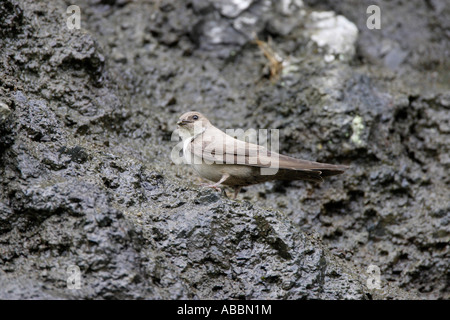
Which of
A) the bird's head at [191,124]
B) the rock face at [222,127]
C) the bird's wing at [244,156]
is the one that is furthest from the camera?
the bird's head at [191,124]

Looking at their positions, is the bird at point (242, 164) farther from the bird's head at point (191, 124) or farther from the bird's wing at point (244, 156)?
the bird's head at point (191, 124)

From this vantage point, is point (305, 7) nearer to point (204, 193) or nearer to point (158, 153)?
point (158, 153)

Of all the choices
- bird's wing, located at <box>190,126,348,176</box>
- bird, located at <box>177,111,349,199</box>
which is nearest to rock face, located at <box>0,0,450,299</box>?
bird, located at <box>177,111,349,199</box>

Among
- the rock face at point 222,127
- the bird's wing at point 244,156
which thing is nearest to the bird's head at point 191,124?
the bird's wing at point 244,156

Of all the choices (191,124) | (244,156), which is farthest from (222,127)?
(244,156)

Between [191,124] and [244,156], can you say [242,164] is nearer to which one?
[244,156]
